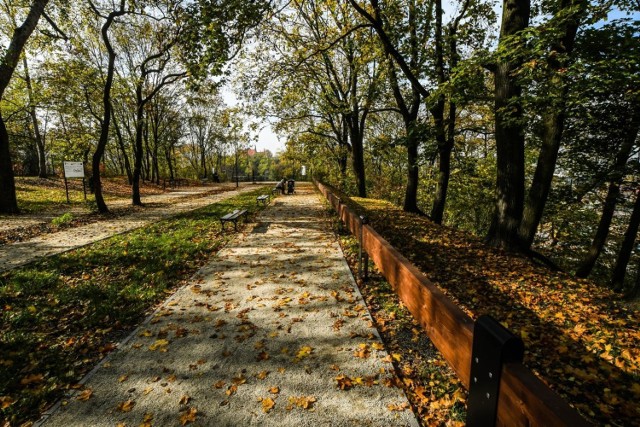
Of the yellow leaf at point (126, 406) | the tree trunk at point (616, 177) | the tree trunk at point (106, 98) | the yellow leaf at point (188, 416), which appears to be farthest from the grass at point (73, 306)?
the tree trunk at point (616, 177)

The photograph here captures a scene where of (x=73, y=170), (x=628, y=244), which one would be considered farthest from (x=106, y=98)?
(x=628, y=244)

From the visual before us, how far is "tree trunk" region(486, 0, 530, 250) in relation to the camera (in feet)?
18.9

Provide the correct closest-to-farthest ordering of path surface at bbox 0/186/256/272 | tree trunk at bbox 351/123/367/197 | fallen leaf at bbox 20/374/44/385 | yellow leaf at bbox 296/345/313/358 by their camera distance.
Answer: fallen leaf at bbox 20/374/44/385 → yellow leaf at bbox 296/345/313/358 → path surface at bbox 0/186/256/272 → tree trunk at bbox 351/123/367/197

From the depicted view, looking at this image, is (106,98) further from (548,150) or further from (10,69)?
(548,150)

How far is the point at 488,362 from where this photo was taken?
1265mm

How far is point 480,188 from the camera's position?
15617 mm

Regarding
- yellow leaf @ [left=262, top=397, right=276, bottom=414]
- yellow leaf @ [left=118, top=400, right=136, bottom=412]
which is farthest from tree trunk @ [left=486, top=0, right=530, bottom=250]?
yellow leaf @ [left=118, top=400, right=136, bottom=412]

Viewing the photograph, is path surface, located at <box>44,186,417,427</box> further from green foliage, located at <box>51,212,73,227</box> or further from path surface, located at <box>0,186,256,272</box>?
green foliage, located at <box>51,212,73,227</box>

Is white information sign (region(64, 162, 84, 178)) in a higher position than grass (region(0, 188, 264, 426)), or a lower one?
higher

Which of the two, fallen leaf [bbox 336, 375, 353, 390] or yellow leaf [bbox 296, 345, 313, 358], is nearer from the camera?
fallen leaf [bbox 336, 375, 353, 390]

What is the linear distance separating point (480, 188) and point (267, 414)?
1592 cm

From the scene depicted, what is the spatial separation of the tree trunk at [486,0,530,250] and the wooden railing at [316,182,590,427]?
3.62 metres

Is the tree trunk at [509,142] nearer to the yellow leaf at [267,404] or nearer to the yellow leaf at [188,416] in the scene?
the yellow leaf at [267,404]

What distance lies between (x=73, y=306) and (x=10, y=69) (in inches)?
367
